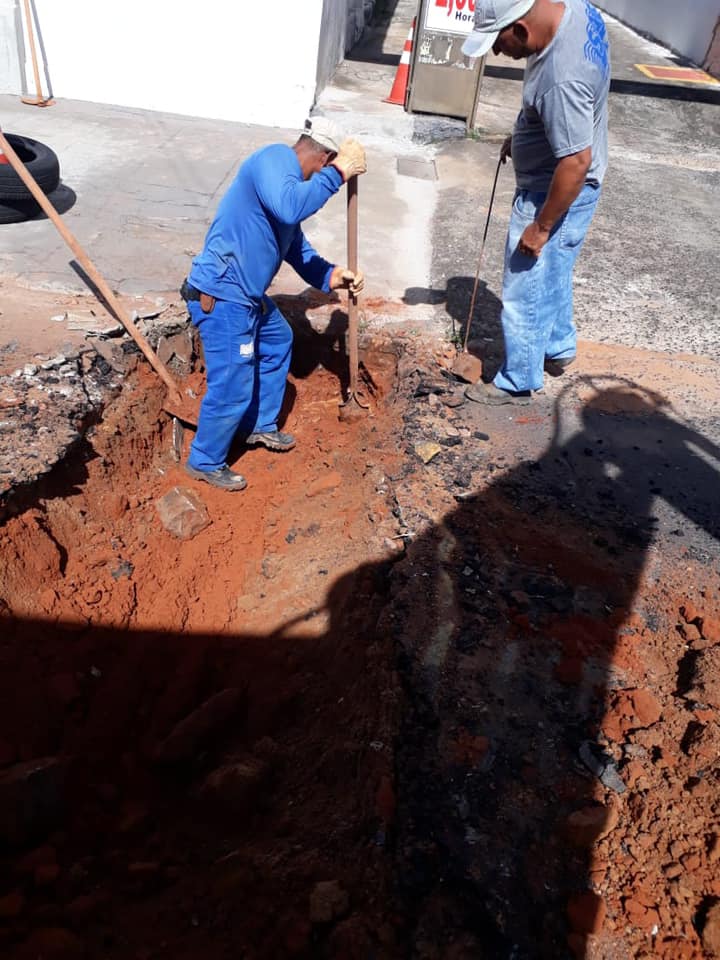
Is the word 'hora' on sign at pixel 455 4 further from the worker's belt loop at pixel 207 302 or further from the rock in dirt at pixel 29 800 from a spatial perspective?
A: the rock in dirt at pixel 29 800

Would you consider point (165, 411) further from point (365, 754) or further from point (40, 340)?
point (365, 754)

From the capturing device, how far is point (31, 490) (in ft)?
11.4

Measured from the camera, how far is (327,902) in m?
2.05

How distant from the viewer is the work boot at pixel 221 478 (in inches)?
168

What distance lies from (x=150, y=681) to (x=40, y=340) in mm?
2153

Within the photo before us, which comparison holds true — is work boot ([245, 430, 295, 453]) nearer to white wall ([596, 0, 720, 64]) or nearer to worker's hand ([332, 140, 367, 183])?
worker's hand ([332, 140, 367, 183])

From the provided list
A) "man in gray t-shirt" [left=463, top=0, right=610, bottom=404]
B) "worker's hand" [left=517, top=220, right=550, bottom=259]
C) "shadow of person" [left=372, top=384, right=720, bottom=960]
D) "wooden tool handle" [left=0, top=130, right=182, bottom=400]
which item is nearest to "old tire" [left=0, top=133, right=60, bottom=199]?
"wooden tool handle" [left=0, top=130, right=182, bottom=400]

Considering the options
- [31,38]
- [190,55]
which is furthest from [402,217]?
[31,38]

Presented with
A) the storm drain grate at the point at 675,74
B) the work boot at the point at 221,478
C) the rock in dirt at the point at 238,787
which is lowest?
the work boot at the point at 221,478

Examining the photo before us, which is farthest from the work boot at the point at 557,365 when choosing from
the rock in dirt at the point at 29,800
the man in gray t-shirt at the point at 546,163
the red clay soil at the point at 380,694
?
the rock in dirt at the point at 29,800

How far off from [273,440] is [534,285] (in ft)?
5.86

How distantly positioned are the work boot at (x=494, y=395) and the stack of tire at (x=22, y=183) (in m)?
3.70

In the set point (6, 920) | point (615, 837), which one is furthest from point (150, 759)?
point (615, 837)

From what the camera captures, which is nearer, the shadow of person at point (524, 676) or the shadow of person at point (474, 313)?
the shadow of person at point (524, 676)
